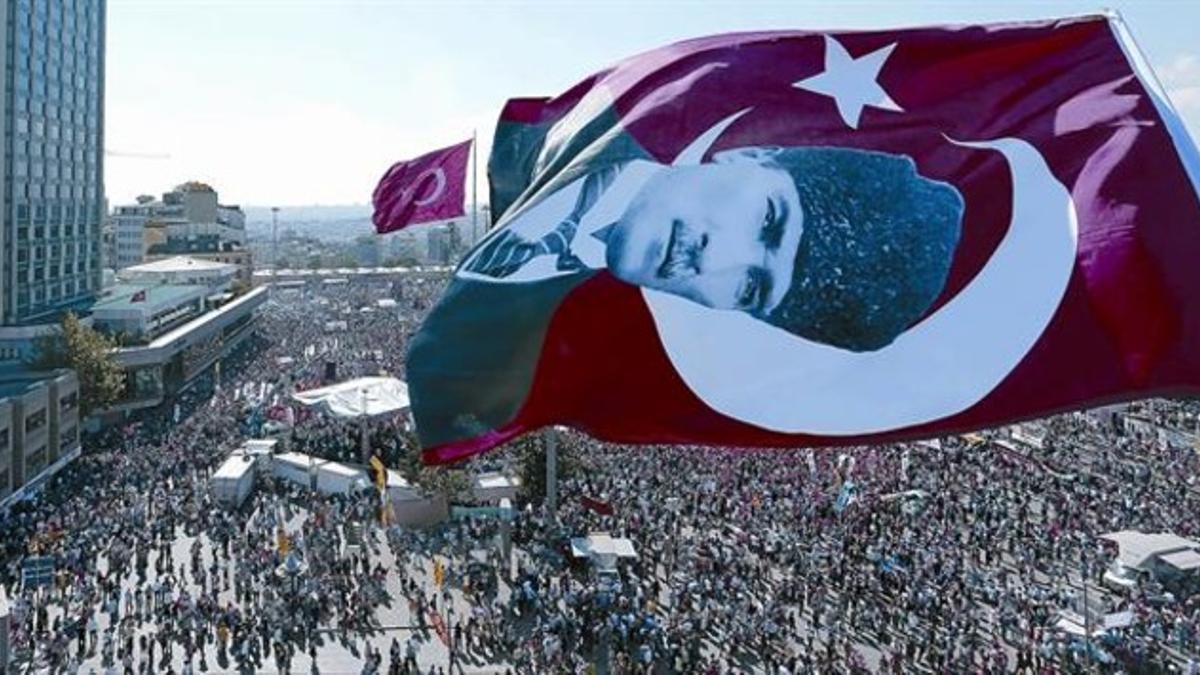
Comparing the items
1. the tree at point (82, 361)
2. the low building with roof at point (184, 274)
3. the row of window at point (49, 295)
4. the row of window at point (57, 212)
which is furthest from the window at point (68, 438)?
the low building with roof at point (184, 274)

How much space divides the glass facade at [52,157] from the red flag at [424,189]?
1495 inches

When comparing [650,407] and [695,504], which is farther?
[695,504]

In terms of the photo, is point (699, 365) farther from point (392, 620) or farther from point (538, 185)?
point (392, 620)

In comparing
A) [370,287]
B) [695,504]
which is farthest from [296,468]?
[370,287]

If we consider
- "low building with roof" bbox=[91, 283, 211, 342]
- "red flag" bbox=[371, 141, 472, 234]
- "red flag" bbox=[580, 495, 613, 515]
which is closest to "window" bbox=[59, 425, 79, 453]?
"low building with roof" bbox=[91, 283, 211, 342]

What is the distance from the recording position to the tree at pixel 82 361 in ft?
150

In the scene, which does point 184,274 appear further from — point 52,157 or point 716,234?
point 716,234

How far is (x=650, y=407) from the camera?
328 inches

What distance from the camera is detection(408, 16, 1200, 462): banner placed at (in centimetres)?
760

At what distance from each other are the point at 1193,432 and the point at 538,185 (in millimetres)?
45074

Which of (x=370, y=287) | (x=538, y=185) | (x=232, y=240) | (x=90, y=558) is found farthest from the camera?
(x=370, y=287)

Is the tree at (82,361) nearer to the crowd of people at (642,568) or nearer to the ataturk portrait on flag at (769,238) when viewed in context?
the crowd of people at (642,568)

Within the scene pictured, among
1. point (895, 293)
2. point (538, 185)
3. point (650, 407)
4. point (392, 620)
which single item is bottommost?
point (392, 620)

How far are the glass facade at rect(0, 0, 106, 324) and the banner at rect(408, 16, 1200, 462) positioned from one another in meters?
52.2
